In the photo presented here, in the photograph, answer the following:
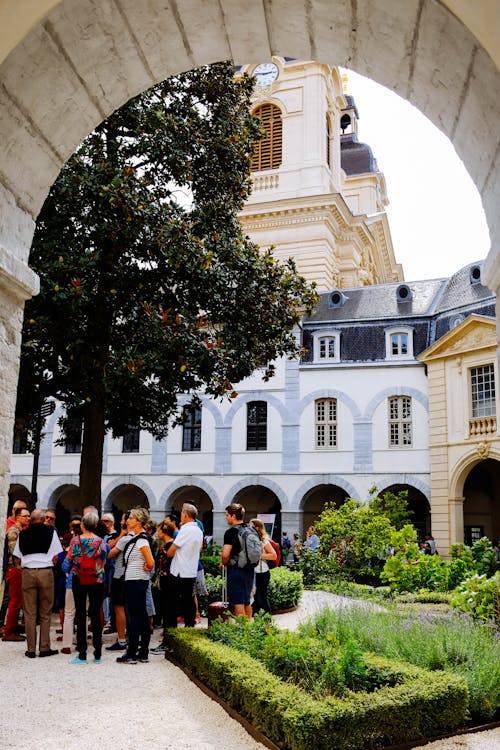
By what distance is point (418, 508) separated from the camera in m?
28.6

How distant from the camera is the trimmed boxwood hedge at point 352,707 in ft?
16.9

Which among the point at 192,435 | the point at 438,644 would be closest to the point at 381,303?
the point at 192,435

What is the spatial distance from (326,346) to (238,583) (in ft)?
65.4

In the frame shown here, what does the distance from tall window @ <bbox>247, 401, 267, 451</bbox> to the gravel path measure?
65.4ft

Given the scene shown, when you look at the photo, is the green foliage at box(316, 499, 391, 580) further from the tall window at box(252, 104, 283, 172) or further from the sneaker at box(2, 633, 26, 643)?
the tall window at box(252, 104, 283, 172)

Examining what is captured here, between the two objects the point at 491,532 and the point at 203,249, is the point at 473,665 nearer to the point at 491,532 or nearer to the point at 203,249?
the point at 203,249

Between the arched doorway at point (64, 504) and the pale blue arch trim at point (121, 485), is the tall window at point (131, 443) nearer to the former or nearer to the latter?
the pale blue arch trim at point (121, 485)

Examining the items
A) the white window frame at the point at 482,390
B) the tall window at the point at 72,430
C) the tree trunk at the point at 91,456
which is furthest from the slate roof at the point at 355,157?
the tree trunk at the point at 91,456

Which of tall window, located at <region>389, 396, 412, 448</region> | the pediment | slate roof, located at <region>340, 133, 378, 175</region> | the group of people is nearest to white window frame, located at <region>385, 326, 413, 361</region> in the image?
the pediment

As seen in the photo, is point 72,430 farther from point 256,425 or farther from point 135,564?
point 256,425

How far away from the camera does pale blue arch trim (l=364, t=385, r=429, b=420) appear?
26141 millimetres

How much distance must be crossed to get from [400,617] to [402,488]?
66.5ft

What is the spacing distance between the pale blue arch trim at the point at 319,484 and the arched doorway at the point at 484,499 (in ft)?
17.7

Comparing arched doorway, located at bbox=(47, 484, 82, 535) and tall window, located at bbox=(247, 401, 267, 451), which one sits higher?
tall window, located at bbox=(247, 401, 267, 451)
